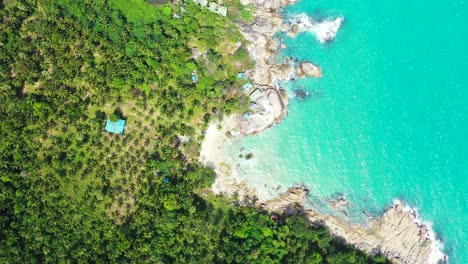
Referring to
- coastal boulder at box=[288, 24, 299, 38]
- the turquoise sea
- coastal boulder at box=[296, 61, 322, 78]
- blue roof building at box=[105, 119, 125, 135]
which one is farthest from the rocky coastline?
blue roof building at box=[105, 119, 125, 135]

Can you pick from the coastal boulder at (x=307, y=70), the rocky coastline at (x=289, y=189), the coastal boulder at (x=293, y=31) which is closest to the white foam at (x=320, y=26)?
the coastal boulder at (x=293, y=31)

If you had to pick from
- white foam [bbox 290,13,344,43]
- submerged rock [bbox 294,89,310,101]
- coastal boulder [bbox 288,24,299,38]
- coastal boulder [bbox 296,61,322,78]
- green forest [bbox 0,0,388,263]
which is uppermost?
white foam [bbox 290,13,344,43]

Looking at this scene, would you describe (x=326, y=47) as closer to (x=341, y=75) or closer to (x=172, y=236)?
(x=341, y=75)

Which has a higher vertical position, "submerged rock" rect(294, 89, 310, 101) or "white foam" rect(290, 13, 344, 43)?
"white foam" rect(290, 13, 344, 43)

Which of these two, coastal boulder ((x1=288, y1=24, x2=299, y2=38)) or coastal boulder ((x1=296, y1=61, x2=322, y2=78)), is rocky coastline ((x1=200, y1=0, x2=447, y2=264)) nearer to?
coastal boulder ((x1=296, y1=61, x2=322, y2=78))

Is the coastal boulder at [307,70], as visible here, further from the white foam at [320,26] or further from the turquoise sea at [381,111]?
the white foam at [320,26]

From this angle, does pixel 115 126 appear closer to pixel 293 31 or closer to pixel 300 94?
pixel 300 94

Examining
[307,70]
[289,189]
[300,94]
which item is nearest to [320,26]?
[307,70]
